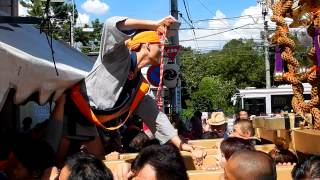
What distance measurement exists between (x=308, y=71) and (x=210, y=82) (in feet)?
130

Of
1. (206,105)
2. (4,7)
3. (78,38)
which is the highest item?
(78,38)

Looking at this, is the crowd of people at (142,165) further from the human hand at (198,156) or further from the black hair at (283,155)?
the black hair at (283,155)

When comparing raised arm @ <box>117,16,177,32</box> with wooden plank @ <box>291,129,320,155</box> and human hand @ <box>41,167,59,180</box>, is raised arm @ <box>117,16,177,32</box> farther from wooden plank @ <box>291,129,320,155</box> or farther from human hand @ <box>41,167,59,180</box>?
wooden plank @ <box>291,129,320,155</box>

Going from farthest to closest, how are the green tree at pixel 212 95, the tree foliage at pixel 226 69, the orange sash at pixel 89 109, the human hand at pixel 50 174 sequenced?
the tree foliage at pixel 226 69 < the green tree at pixel 212 95 < the orange sash at pixel 89 109 < the human hand at pixel 50 174

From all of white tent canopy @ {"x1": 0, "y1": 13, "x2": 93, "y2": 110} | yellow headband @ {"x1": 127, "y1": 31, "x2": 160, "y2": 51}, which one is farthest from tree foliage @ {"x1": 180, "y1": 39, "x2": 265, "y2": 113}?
white tent canopy @ {"x1": 0, "y1": 13, "x2": 93, "y2": 110}

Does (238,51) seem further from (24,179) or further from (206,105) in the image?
(24,179)

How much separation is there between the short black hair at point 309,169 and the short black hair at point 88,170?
101cm

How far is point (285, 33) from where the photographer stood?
3.97 metres

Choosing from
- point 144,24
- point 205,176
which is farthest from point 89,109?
point 205,176

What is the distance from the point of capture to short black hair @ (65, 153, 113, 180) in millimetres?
2559

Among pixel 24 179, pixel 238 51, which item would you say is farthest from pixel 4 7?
pixel 238 51

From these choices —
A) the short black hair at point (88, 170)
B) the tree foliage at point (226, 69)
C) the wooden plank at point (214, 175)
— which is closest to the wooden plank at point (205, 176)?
the wooden plank at point (214, 175)

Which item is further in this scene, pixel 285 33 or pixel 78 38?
pixel 78 38

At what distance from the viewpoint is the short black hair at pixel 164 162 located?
7.79ft
